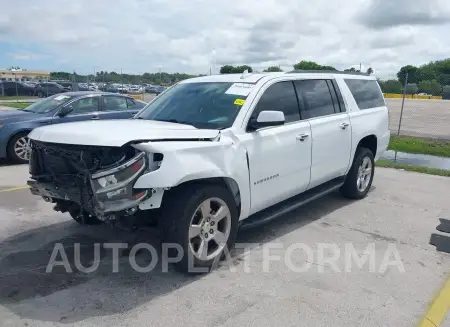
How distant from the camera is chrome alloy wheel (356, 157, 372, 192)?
6.45 meters

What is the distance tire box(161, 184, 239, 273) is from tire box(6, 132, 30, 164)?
6530 mm

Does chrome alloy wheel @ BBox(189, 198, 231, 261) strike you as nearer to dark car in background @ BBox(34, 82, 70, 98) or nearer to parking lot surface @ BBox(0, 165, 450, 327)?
parking lot surface @ BBox(0, 165, 450, 327)

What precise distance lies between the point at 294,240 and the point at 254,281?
3.73 feet

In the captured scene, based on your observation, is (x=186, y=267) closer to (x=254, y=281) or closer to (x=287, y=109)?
(x=254, y=281)

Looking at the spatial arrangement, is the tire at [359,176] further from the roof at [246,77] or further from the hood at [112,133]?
the hood at [112,133]

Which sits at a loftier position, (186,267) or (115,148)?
(115,148)

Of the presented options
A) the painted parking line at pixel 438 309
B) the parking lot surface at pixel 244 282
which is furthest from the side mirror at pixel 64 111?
the painted parking line at pixel 438 309

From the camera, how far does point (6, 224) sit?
17.4ft

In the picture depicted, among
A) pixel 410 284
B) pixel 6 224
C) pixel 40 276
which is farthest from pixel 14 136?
pixel 410 284

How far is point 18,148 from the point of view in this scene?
913 centimetres

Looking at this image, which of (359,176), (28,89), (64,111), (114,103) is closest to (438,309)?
(359,176)

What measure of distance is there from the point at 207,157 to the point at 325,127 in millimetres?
2187

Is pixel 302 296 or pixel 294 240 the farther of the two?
pixel 294 240

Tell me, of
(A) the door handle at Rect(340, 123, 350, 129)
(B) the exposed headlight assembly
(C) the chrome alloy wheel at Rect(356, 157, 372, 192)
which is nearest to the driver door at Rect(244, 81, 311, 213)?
(A) the door handle at Rect(340, 123, 350, 129)
